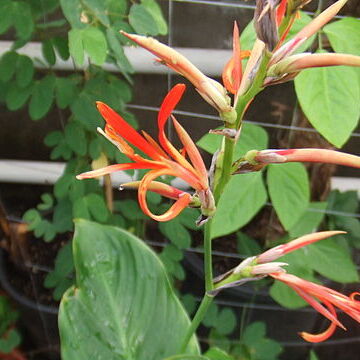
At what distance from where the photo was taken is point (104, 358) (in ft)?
2.56

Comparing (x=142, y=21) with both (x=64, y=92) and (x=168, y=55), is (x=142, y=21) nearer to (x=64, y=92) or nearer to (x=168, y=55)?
(x=64, y=92)

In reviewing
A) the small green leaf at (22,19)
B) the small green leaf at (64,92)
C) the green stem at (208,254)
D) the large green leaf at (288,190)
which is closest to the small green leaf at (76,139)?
the small green leaf at (64,92)

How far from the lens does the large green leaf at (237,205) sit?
918mm

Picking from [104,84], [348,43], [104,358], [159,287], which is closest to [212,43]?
[104,84]

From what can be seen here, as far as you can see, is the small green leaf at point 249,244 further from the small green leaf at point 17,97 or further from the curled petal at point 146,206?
the curled petal at point 146,206

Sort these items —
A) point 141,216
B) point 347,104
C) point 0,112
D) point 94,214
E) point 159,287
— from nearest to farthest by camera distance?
point 347,104 → point 159,287 → point 94,214 → point 141,216 → point 0,112

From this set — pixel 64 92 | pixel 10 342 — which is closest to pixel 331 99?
pixel 64 92

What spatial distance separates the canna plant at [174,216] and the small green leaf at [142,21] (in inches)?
9.1

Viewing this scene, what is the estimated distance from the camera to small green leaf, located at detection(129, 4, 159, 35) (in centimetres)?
78

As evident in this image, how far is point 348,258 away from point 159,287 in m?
0.45

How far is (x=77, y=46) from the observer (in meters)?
0.74

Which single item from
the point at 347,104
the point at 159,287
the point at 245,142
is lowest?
the point at 159,287

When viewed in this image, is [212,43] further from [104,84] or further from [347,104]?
[347,104]

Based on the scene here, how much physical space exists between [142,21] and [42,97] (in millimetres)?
245
